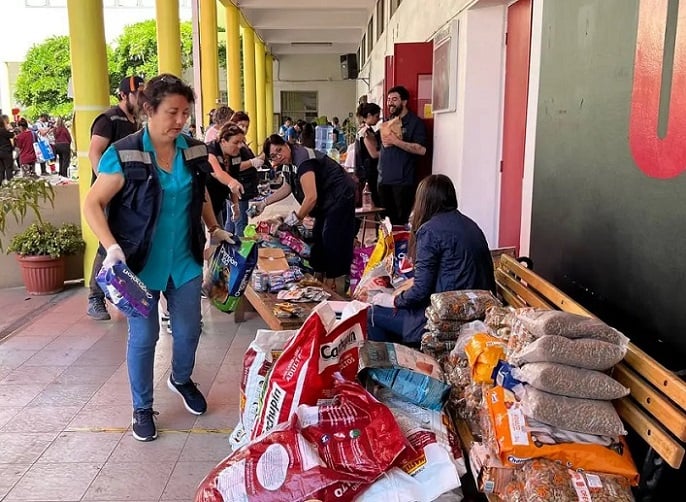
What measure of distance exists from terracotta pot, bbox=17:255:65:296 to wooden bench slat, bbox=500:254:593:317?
3733 millimetres

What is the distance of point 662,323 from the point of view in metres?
2.41

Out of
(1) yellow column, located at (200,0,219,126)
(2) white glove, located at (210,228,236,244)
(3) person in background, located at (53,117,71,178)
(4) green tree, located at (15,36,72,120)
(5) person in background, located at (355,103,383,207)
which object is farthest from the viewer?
(4) green tree, located at (15,36,72,120)

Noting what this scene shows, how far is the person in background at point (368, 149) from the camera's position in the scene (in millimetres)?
7328

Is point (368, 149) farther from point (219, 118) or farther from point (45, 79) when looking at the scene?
point (45, 79)

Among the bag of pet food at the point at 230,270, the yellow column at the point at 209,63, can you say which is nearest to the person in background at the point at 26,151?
the yellow column at the point at 209,63

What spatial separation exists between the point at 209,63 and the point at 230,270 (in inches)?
442

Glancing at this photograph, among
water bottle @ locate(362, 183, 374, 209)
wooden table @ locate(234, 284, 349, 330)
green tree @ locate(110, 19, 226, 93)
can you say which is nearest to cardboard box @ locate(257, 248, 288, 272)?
wooden table @ locate(234, 284, 349, 330)

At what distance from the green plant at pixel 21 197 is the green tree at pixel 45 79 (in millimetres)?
27794

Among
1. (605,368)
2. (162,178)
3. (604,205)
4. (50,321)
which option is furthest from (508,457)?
(50,321)

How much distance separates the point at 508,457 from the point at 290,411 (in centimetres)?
72

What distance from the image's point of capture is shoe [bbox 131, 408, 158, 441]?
114 inches

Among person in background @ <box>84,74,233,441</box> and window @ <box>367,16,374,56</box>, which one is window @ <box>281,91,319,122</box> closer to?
window @ <box>367,16,374,56</box>

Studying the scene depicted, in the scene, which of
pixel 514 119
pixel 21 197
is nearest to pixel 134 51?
pixel 21 197

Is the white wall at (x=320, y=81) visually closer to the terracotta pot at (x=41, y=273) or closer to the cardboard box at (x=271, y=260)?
the terracotta pot at (x=41, y=273)
